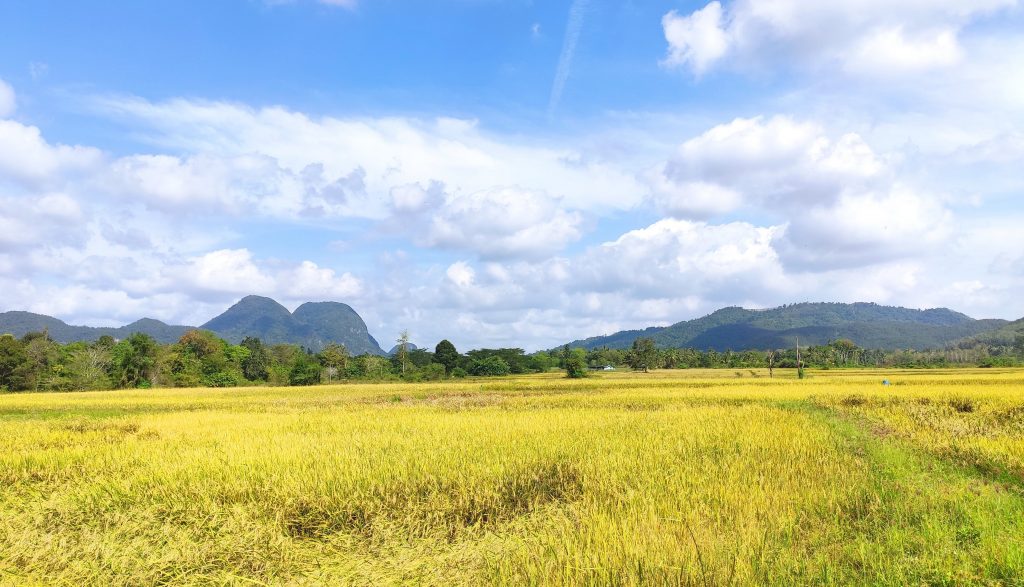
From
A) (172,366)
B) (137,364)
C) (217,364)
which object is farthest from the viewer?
(217,364)

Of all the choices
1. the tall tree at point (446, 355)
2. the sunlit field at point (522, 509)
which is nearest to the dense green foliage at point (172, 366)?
the tall tree at point (446, 355)

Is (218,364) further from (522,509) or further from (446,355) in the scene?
(522,509)

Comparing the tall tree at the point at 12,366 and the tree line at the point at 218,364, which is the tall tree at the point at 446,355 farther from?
the tall tree at the point at 12,366

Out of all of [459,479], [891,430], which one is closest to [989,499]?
[459,479]

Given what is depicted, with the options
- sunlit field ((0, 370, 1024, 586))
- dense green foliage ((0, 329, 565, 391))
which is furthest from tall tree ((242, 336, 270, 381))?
sunlit field ((0, 370, 1024, 586))

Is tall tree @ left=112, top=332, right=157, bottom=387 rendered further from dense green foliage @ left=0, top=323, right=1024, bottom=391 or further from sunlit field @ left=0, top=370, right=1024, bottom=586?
sunlit field @ left=0, top=370, right=1024, bottom=586

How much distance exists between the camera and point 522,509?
260 inches

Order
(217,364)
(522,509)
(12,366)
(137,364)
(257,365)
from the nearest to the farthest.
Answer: (522,509)
(12,366)
(137,364)
(217,364)
(257,365)

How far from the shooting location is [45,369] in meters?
65.2

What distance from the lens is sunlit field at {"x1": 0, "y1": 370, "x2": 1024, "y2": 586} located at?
4.51 m

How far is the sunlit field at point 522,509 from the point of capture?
4.51 metres

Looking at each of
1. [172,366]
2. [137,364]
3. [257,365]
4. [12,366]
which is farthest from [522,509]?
[257,365]

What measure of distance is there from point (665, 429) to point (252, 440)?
9.91 metres

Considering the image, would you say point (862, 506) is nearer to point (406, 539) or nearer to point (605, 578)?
point (605, 578)
